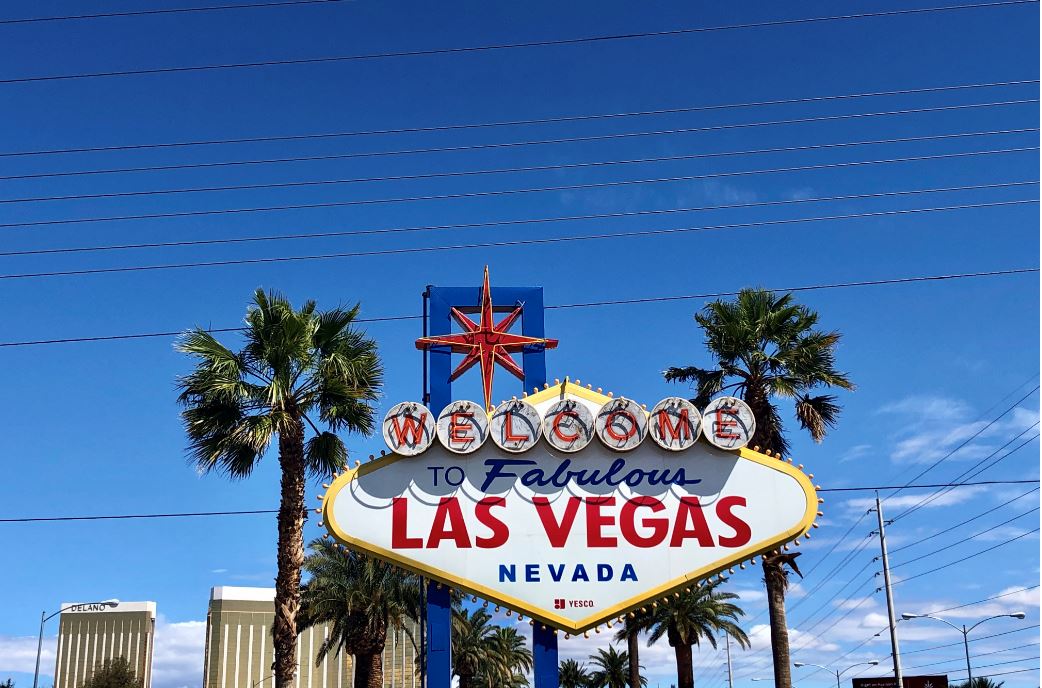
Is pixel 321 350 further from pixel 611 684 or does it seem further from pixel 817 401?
pixel 611 684

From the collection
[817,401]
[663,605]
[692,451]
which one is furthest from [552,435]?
[663,605]

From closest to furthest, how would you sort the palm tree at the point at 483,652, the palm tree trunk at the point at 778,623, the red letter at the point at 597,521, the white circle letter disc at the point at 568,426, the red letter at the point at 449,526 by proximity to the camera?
1. the red letter at the point at 449,526
2. the red letter at the point at 597,521
3. the white circle letter disc at the point at 568,426
4. the palm tree trunk at the point at 778,623
5. the palm tree at the point at 483,652

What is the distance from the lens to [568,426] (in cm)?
1833

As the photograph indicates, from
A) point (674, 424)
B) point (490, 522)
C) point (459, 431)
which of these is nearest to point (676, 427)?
point (674, 424)

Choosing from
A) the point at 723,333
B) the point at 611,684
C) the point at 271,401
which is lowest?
the point at 611,684

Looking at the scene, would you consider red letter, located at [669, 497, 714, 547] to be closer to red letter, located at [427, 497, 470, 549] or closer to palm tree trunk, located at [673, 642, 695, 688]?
red letter, located at [427, 497, 470, 549]

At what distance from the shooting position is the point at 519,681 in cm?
6969

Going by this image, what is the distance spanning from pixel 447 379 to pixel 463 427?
170 cm

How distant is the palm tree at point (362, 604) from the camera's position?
3959 centimetres

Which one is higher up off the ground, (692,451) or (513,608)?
(692,451)

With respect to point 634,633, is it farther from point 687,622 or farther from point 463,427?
point 463,427

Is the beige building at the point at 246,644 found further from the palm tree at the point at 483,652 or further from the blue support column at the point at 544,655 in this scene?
the blue support column at the point at 544,655

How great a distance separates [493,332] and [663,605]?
87.6ft

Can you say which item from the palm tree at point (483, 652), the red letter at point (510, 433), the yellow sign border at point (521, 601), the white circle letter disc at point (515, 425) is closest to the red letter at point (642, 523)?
the yellow sign border at point (521, 601)
